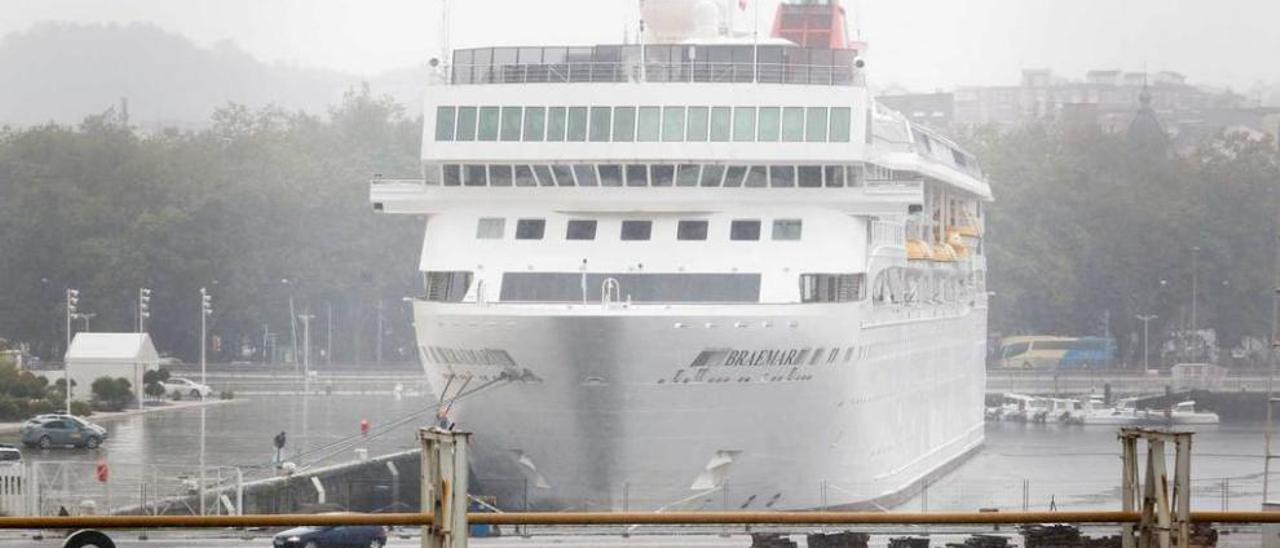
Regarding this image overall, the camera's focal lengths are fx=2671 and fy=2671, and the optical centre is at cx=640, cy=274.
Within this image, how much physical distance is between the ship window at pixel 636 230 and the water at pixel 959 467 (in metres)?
4.41

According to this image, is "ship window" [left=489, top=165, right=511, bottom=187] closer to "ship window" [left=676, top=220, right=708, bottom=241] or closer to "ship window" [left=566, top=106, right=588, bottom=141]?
"ship window" [left=566, top=106, right=588, bottom=141]

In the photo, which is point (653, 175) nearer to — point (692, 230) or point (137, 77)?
point (692, 230)

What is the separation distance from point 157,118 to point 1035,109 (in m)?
47.5

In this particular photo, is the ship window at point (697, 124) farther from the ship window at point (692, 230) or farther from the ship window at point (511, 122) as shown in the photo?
the ship window at point (511, 122)

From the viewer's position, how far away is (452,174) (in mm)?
39188

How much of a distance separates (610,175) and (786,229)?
265 cm

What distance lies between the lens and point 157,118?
435 feet

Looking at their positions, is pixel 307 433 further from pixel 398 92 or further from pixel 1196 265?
pixel 398 92

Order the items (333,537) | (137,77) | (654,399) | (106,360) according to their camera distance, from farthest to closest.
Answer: (137,77) → (106,360) → (654,399) → (333,537)

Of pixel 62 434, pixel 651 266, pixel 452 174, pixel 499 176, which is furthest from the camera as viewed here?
pixel 62 434

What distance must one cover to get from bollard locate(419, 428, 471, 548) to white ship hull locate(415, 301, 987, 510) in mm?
21591

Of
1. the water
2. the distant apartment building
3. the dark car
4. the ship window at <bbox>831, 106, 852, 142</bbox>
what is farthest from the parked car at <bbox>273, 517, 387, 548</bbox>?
the distant apartment building

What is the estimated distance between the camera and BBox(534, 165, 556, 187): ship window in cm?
3850

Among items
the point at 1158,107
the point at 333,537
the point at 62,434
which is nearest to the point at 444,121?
the point at 333,537
